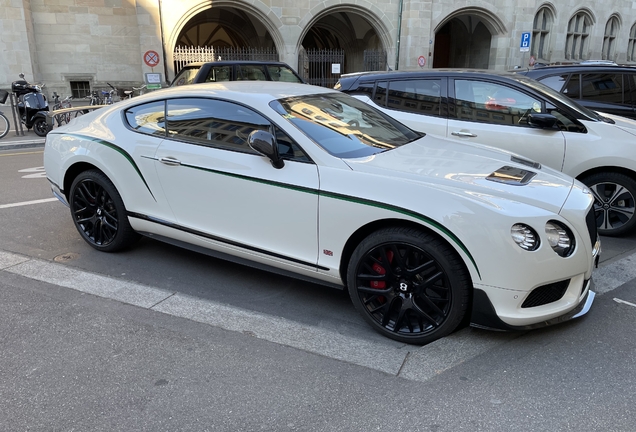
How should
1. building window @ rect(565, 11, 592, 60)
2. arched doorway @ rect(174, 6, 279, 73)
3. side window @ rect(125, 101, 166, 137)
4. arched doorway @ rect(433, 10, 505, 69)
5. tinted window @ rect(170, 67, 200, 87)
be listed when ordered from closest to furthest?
side window @ rect(125, 101, 166, 137), tinted window @ rect(170, 67, 200, 87), arched doorway @ rect(174, 6, 279, 73), arched doorway @ rect(433, 10, 505, 69), building window @ rect(565, 11, 592, 60)

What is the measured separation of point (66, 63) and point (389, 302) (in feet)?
67.1

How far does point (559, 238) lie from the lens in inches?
112

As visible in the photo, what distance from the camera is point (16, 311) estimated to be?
11.4 ft

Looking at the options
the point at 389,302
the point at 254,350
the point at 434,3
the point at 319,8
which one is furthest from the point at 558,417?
the point at 434,3

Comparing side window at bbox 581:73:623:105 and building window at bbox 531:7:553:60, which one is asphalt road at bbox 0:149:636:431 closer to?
side window at bbox 581:73:623:105

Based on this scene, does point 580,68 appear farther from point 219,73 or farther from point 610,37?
point 610,37

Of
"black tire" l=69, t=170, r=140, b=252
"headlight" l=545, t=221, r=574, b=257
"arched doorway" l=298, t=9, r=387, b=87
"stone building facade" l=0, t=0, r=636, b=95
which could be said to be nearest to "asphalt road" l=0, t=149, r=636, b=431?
"black tire" l=69, t=170, r=140, b=252

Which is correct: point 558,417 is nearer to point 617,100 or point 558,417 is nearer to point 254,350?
point 254,350

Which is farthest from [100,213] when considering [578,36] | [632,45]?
[632,45]

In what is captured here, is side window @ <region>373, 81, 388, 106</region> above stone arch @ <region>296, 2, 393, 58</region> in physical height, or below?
below

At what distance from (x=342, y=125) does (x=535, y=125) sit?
99.1 inches

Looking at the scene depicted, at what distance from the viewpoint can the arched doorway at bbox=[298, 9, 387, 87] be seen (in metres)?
21.9

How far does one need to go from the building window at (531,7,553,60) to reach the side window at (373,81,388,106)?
23280 mm

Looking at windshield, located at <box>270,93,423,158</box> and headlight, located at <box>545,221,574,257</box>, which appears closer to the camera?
headlight, located at <box>545,221,574,257</box>
